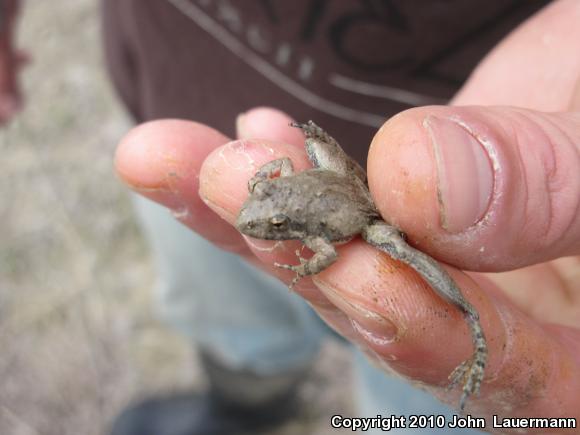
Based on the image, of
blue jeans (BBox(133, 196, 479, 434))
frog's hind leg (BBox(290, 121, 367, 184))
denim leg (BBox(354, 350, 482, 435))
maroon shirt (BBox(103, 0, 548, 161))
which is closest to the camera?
frog's hind leg (BBox(290, 121, 367, 184))

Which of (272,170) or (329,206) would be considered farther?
(329,206)

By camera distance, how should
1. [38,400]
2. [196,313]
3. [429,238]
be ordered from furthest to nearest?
[38,400], [196,313], [429,238]

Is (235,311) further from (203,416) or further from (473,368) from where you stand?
(473,368)

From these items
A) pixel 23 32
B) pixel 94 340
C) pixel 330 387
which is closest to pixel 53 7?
pixel 23 32

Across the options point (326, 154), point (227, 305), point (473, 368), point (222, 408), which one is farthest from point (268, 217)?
point (222, 408)

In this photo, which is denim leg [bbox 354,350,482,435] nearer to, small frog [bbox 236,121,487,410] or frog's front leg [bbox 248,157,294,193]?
small frog [bbox 236,121,487,410]

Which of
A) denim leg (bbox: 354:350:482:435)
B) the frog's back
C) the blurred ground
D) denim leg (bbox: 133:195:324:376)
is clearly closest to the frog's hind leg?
the frog's back

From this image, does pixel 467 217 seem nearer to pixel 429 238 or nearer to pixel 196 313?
pixel 429 238
